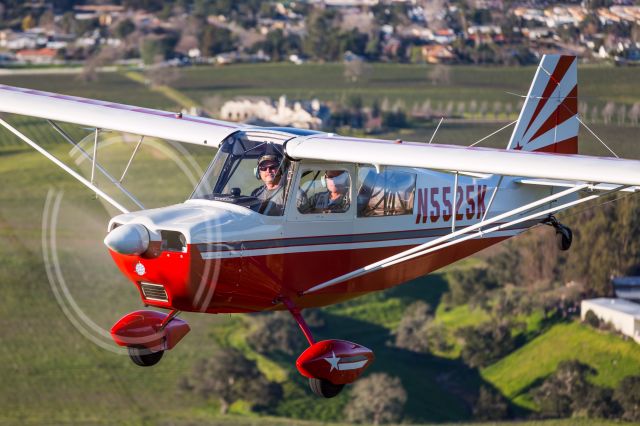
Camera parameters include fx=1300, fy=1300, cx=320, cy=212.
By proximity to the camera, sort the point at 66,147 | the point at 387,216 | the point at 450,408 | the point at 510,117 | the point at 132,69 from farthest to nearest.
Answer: the point at 132,69 < the point at 66,147 < the point at 450,408 < the point at 510,117 < the point at 387,216

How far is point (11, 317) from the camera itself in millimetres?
66000

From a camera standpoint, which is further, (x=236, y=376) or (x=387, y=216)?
(x=236, y=376)

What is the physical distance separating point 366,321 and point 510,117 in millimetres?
18164

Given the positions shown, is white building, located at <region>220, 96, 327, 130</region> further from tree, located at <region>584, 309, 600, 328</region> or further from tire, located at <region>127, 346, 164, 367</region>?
tire, located at <region>127, 346, 164, 367</region>

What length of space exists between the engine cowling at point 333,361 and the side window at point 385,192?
180cm

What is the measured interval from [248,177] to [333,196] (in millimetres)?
1155

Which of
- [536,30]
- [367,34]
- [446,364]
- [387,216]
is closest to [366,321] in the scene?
[446,364]

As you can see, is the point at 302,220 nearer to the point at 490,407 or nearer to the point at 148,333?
the point at 148,333

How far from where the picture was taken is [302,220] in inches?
659

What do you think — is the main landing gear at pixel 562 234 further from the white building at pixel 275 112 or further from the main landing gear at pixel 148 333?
the white building at pixel 275 112

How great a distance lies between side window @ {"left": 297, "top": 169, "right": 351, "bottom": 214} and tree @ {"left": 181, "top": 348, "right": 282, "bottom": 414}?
4125 centimetres

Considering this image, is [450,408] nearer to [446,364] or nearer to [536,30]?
[446,364]

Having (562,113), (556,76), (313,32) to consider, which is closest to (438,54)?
(313,32)

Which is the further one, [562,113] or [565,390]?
[565,390]
